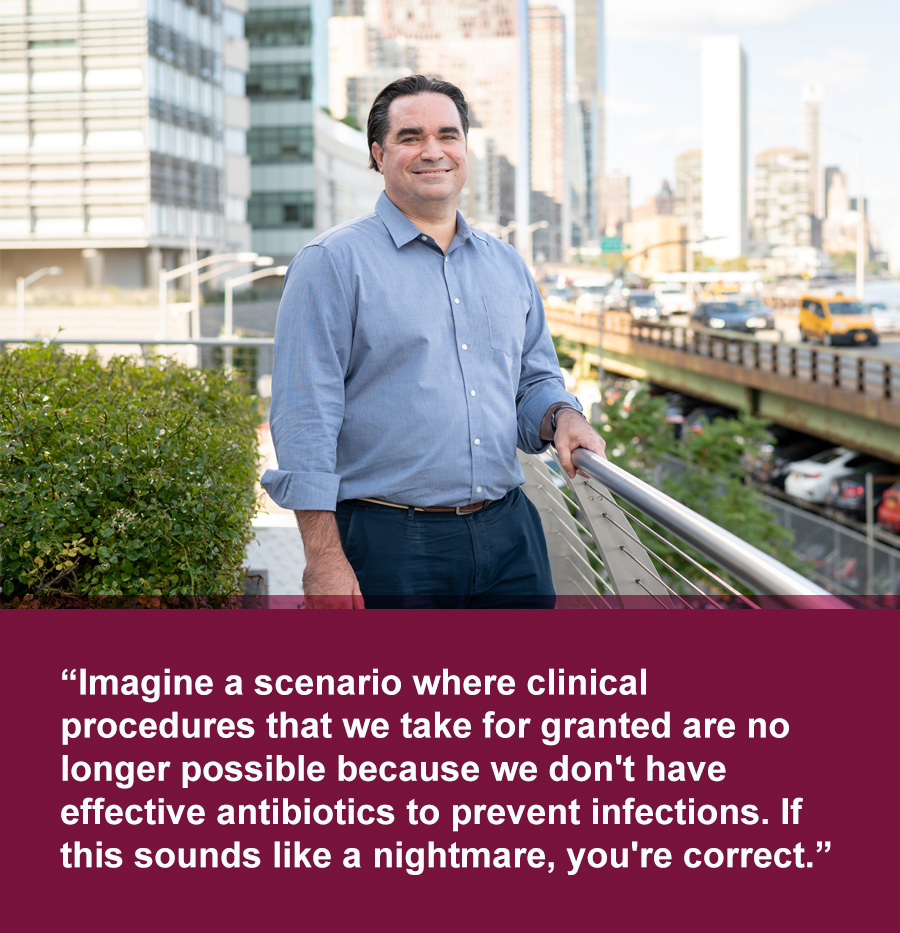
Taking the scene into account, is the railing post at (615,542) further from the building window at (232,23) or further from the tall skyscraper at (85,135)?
the building window at (232,23)

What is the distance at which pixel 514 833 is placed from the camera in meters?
2.52

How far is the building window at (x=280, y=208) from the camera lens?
294ft

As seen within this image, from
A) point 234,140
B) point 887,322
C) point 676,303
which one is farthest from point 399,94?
point 676,303

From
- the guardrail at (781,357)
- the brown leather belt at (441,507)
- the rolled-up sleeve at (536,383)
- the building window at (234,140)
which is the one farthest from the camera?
the building window at (234,140)

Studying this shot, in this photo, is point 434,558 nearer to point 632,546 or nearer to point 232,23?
point 632,546

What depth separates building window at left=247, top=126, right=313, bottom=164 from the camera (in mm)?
89750

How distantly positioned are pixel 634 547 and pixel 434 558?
0.50m

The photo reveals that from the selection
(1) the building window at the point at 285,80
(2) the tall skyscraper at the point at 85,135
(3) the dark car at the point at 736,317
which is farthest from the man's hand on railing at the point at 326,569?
(1) the building window at the point at 285,80

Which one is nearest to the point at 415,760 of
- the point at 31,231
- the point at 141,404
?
the point at 141,404

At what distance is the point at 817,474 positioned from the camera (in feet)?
131

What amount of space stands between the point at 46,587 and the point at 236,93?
3202 inches

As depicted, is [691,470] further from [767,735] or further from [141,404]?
[767,735]

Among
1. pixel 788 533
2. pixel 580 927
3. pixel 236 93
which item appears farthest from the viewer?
pixel 236 93

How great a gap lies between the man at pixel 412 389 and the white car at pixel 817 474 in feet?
123
